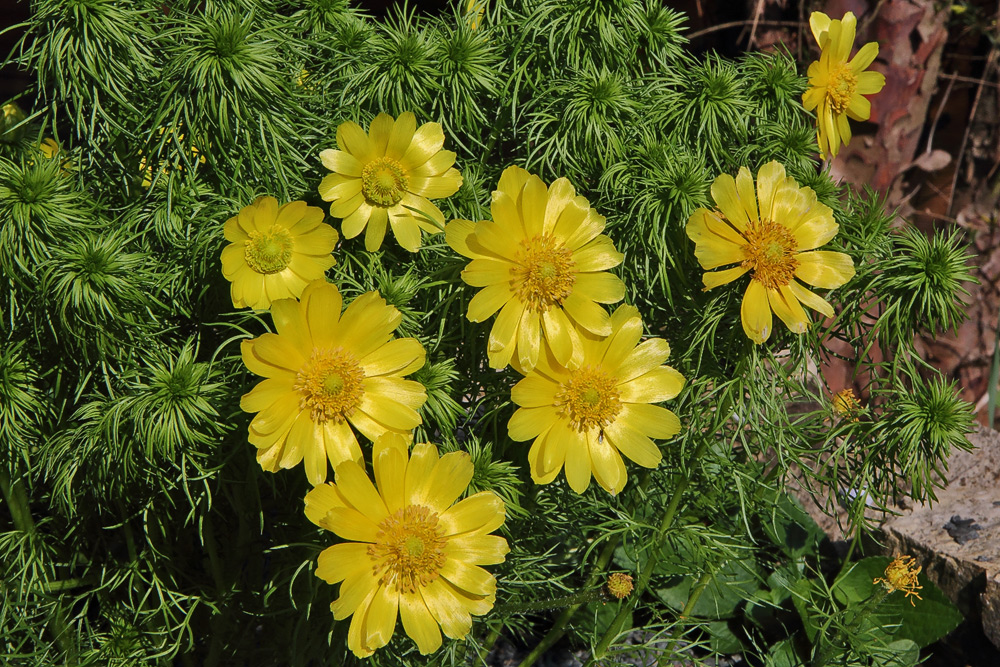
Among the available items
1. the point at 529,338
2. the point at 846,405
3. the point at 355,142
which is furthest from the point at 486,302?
the point at 846,405

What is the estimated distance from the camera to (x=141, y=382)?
1.30m

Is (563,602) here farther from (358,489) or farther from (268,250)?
(268,250)

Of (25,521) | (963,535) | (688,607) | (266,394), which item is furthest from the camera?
(963,535)

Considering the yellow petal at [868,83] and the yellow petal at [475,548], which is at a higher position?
the yellow petal at [868,83]

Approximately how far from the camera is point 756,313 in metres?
1.17

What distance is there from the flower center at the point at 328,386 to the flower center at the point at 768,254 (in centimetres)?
53

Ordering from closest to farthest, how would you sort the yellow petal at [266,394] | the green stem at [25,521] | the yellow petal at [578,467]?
the yellow petal at [266,394], the yellow petal at [578,467], the green stem at [25,521]

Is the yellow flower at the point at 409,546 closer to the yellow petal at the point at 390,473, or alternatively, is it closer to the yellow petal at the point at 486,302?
the yellow petal at the point at 390,473

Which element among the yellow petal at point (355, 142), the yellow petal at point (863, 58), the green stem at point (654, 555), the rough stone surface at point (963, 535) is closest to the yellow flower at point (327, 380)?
the yellow petal at point (355, 142)

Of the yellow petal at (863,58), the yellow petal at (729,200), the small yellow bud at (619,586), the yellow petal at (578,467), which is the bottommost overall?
the small yellow bud at (619,586)

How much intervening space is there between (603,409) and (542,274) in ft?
0.66

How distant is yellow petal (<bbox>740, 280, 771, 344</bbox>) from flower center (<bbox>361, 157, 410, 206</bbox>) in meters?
0.48

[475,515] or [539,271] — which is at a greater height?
[539,271]

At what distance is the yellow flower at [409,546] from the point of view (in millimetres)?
1062
